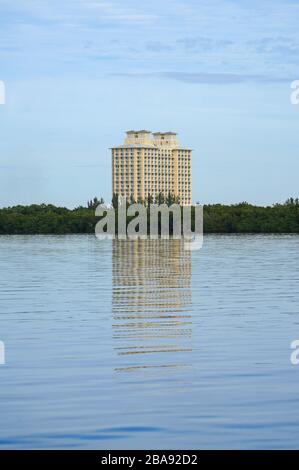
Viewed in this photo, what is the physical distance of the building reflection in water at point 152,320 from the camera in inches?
544

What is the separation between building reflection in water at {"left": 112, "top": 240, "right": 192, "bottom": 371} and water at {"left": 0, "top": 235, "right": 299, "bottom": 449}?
2 cm

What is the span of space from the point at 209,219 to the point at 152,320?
10840cm

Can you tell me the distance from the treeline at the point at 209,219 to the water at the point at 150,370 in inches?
3937

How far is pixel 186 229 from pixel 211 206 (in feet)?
13.0

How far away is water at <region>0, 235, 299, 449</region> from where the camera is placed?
9734 millimetres

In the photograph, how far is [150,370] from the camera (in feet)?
42.0

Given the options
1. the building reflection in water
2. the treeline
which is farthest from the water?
the treeline

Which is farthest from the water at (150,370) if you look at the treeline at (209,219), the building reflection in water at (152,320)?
the treeline at (209,219)

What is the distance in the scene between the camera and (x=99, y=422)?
10117 millimetres

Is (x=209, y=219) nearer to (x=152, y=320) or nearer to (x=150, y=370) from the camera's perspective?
(x=152, y=320)

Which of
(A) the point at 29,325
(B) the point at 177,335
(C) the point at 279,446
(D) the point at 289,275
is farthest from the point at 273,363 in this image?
(D) the point at 289,275

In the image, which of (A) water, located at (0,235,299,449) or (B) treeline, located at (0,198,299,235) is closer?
(A) water, located at (0,235,299,449)

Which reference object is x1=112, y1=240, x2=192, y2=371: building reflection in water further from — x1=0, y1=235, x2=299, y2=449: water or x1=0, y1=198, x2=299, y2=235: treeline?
x1=0, y1=198, x2=299, y2=235: treeline
